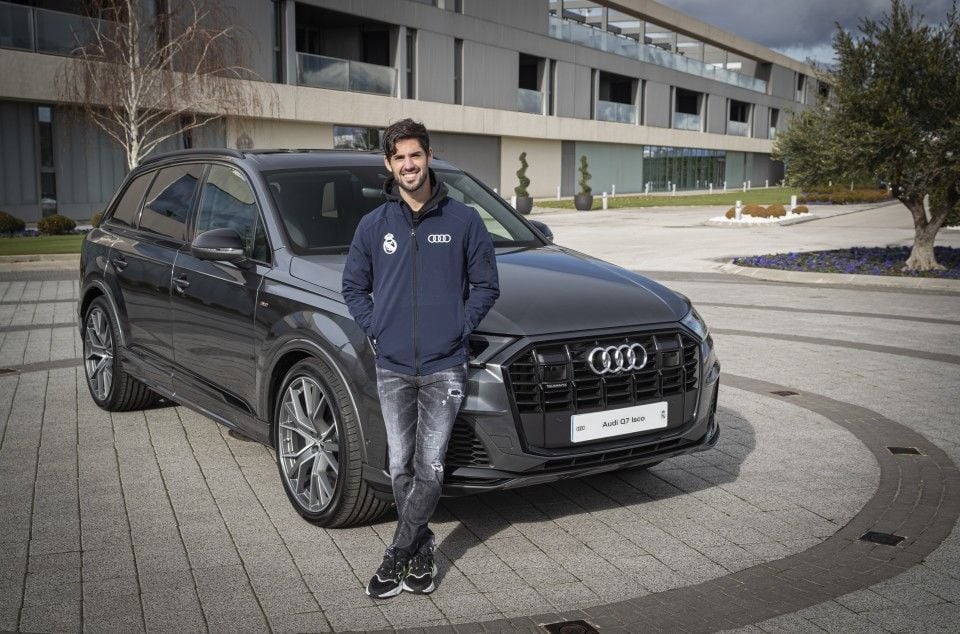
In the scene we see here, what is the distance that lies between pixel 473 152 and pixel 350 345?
4427 cm

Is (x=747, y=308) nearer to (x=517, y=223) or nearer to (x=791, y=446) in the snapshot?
(x=791, y=446)

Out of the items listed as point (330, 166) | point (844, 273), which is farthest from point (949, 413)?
point (844, 273)

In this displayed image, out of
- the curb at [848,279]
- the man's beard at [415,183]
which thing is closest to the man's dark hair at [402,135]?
the man's beard at [415,183]

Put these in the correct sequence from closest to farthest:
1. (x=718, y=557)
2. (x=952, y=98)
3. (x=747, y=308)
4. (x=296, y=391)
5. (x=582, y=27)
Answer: (x=718, y=557) < (x=296, y=391) < (x=747, y=308) < (x=952, y=98) < (x=582, y=27)

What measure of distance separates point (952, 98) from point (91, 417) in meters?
14.4

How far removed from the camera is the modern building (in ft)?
90.3

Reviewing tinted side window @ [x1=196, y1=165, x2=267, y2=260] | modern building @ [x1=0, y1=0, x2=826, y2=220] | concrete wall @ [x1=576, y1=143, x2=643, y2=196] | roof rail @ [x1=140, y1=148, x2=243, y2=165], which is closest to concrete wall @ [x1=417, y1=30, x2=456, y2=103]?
modern building @ [x1=0, y1=0, x2=826, y2=220]

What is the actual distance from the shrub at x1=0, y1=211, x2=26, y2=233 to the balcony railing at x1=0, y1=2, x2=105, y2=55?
4667 mm

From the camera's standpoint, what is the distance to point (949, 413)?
7.36 metres

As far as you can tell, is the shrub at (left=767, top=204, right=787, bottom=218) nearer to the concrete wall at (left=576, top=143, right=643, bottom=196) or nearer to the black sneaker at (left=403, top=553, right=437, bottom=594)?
the concrete wall at (left=576, top=143, right=643, bottom=196)

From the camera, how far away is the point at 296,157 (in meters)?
5.97

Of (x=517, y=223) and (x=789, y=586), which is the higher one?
(x=517, y=223)

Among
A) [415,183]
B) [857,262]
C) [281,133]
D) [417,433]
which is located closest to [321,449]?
[417,433]

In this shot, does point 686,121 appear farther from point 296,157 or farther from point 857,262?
point 296,157
